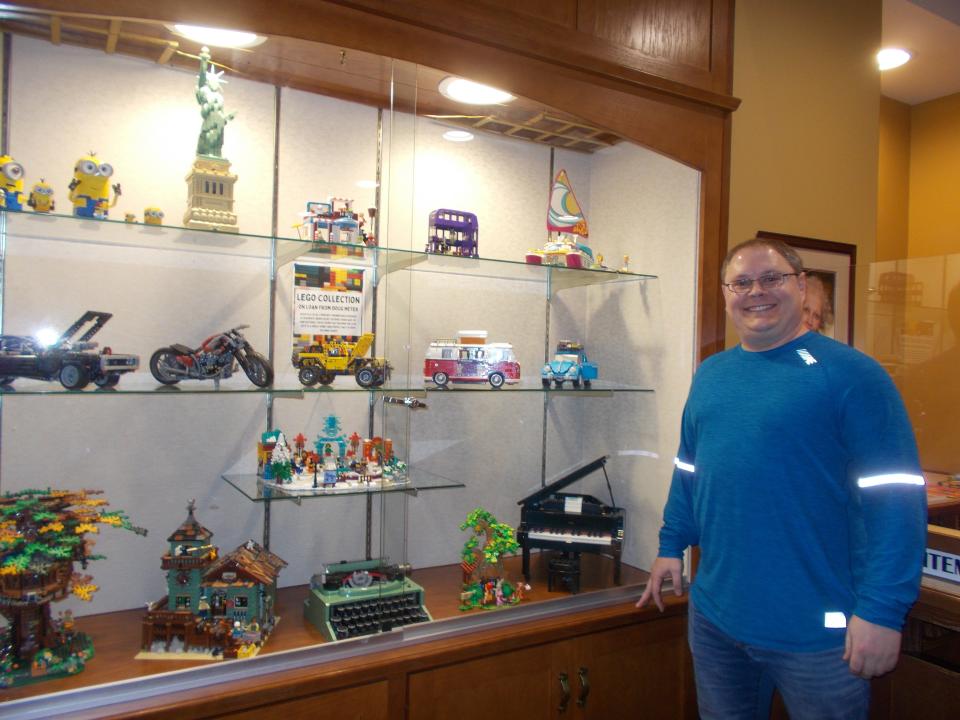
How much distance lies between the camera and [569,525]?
243 centimetres

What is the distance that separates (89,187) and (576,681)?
1.97 metres

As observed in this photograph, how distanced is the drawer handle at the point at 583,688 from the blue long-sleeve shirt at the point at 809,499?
539 millimetres

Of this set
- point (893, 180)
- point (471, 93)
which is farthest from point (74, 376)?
point (893, 180)

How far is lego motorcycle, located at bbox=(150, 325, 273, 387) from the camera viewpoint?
1854mm

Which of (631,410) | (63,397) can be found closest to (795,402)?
(631,410)

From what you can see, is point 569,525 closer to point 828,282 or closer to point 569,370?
point 569,370

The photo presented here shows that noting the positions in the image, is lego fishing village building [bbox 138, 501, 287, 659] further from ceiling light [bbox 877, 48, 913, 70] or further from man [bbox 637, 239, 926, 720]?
ceiling light [bbox 877, 48, 913, 70]

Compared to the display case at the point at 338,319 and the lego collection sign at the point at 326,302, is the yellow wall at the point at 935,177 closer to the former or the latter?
the display case at the point at 338,319

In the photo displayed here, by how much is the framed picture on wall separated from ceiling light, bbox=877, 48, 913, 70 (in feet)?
3.94

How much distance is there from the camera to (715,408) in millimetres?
1792

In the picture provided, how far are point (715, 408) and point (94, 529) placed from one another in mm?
1610

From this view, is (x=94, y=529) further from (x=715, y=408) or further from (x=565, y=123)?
(x=565, y=123)

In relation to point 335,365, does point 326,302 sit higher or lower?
higher

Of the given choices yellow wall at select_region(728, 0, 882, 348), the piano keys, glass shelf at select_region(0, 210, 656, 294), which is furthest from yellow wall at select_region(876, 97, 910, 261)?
the piano keys
